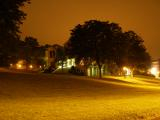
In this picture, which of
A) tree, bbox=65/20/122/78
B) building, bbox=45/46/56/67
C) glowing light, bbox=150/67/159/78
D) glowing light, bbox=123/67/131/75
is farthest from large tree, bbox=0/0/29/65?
glowing light, bbox=150/67/159/78

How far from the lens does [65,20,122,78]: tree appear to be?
7150 centimetres

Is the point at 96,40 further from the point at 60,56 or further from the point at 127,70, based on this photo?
the point at 127,70

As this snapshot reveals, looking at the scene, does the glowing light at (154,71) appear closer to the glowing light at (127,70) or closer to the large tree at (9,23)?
the glowing light at (127,70)

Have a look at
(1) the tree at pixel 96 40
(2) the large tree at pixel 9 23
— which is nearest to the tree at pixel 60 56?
(1) the tree at pixel 96 40

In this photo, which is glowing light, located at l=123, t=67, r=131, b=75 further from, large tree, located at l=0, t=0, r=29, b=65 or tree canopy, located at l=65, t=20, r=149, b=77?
large tree, located at l=0, t=0, r=29, b=65

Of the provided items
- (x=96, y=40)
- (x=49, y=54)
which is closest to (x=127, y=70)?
(x=49, y=54)

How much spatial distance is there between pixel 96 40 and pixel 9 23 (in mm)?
37911

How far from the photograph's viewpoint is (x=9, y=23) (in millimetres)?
35438

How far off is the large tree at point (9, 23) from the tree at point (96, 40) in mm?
34824

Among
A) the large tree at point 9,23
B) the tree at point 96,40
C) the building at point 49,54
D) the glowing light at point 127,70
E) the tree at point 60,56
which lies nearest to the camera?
the large tree at point 9,23

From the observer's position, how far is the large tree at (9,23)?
3447cm

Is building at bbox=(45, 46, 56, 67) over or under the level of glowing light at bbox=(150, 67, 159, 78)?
over

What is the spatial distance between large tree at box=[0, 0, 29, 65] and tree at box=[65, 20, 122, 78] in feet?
114

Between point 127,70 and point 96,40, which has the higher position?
point 96,40
